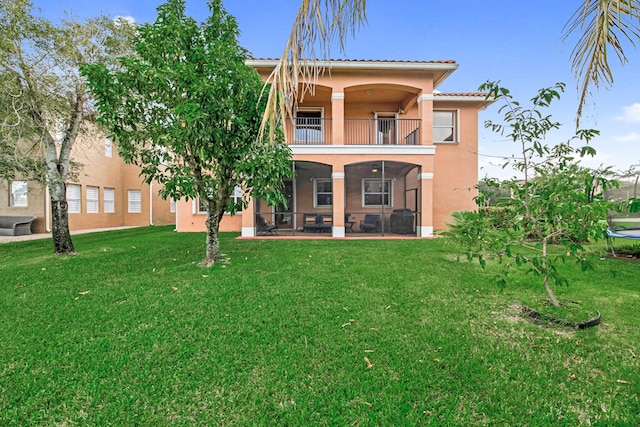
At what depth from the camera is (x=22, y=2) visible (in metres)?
7.44

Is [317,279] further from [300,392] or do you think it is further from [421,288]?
[300,392]

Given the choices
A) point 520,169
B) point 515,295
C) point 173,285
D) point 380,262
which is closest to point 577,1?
point 520,169

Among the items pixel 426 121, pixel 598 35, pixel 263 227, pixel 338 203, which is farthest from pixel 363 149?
pixel 598 35

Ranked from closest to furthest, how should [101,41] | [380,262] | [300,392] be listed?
[300,392]
[380,262]
[101,41]

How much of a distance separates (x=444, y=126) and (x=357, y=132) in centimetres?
385

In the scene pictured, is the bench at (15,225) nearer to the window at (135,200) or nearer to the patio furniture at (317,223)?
the window at (135,200)

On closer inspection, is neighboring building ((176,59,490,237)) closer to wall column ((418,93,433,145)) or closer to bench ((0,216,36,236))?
wall column ((418,93,433,145))

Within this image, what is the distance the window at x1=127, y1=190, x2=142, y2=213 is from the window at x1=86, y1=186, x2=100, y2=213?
7.10 feet

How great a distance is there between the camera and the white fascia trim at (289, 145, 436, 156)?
11312mm

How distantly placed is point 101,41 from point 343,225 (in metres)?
9.26

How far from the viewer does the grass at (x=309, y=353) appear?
2.19 metres

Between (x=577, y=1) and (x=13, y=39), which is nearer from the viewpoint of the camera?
(x=577, y=1)

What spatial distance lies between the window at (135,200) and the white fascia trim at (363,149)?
14204 millimetres

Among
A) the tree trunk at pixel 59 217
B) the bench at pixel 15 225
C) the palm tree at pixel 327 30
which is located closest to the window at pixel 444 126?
the palm tree at pixel 327 30
